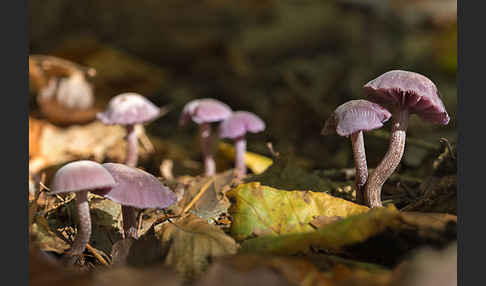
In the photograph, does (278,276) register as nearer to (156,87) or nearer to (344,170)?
(344,170)

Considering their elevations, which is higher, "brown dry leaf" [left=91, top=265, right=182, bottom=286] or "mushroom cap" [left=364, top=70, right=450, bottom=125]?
"mushroom cap" [left=364, top=70, right=450, bottom=125]

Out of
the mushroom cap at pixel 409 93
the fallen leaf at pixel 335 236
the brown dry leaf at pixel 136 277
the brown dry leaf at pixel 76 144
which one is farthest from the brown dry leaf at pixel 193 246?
the brown dry leaf at pixel 76 144

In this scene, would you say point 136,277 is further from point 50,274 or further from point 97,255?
point 97,255

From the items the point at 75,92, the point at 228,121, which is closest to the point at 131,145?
the point at 228,121

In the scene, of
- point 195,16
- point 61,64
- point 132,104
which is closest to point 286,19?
point 195,16

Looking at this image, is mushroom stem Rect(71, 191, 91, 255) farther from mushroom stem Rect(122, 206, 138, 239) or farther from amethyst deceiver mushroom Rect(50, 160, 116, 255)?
mushroom stem Rect(122, 206, 138, 239)

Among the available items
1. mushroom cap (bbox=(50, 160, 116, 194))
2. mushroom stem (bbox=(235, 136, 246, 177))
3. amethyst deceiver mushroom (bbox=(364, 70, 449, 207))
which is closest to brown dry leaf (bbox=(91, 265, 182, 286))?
mushroom cap (bbox=(50, 160, 116, 194))
